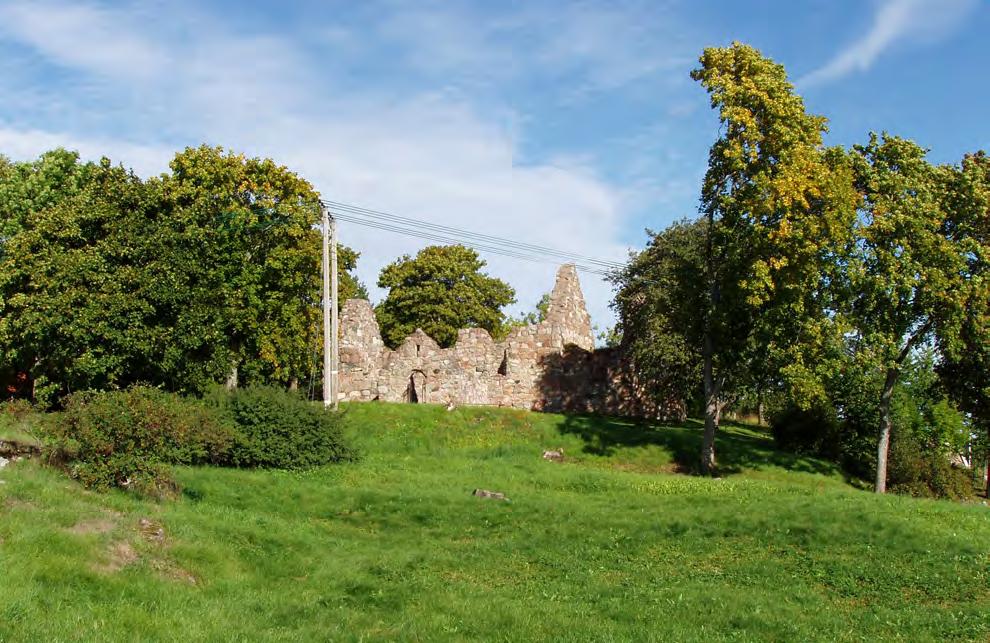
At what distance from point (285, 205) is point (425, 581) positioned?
80.5 feet

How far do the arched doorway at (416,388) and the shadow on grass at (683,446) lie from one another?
27.1 ft

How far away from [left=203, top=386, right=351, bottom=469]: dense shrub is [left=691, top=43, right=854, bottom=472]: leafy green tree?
1442 centimetres

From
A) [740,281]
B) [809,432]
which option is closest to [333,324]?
[740,281]

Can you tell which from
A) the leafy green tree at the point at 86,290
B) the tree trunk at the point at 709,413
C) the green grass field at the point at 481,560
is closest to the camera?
the green grass field at the point at 481,560

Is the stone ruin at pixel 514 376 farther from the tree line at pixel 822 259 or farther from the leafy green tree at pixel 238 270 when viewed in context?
the tree line at pixel 822 259

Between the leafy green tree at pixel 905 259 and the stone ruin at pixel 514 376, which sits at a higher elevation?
the leafy green tree at pixel 905 259

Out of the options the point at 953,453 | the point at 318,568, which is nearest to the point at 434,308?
the point at 953,453

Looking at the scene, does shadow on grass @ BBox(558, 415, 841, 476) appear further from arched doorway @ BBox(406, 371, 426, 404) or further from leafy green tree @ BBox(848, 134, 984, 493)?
arched doorway @ BBox(406, 371, 426, 404)

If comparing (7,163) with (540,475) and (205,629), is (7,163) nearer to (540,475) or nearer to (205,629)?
(540,475)

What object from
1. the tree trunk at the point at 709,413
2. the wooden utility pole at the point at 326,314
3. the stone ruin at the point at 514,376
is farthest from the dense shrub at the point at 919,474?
the wooden utility pole at the point at 326,314

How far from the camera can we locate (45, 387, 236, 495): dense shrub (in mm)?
22578

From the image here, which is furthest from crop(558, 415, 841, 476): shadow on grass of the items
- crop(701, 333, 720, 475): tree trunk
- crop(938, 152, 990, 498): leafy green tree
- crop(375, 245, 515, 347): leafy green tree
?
crop(375, 245, 515, 347): leafy green tree

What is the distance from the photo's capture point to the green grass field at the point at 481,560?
14.3 meters

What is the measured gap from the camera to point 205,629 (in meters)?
13.8
